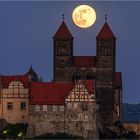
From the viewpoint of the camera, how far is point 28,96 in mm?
159375

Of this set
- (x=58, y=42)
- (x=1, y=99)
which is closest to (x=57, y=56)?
(x=58, y=42)

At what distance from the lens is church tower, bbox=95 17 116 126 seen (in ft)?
545

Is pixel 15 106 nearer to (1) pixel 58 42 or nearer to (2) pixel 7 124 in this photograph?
(2) pixel 7 124

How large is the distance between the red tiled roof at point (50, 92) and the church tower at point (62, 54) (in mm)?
9035

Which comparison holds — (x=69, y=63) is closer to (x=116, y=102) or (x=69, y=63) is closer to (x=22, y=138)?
(x=116, y=102)

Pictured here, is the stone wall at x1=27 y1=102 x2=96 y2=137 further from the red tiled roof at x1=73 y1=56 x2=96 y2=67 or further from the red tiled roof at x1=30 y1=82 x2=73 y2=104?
the red tiled roof at x1=73 y1=56 x2=96 y2=67

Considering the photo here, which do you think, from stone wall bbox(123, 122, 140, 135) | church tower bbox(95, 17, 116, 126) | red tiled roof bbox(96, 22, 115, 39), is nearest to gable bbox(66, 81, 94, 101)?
church tower bbox(95, 17, 116, 126)

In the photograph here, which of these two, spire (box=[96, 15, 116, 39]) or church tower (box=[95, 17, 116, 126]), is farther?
spire (box=[96, 15, 116, 39])

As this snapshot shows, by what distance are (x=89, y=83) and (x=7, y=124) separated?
964 centimetres

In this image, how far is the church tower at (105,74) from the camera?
6540 inches

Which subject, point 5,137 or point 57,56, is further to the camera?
point 57,56

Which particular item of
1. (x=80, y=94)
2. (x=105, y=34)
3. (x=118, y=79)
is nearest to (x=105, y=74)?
(x=105, y=34)

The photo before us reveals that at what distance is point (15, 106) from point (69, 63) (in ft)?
40.3

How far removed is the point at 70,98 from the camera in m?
158
